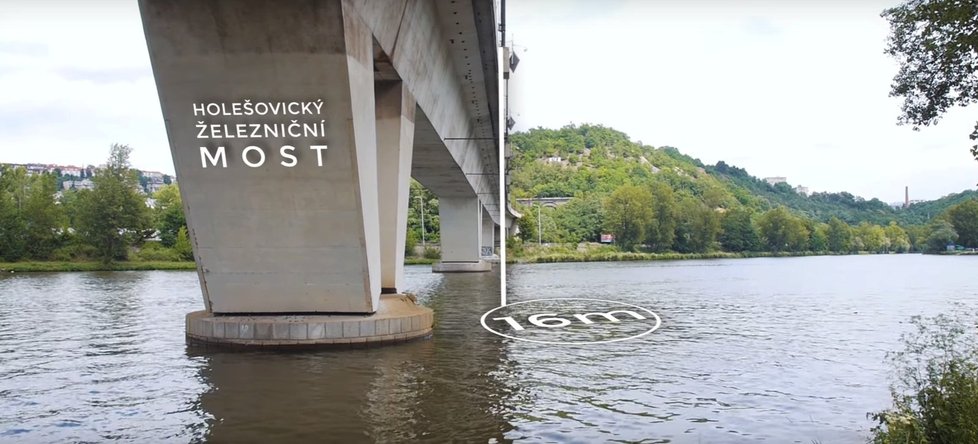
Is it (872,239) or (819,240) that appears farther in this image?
(872,239)

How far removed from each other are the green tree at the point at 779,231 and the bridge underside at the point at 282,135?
12318cm

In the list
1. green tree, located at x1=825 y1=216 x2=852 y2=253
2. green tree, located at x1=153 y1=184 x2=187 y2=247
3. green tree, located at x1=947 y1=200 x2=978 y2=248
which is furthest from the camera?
green tree, located at x1=825 y1=216 x2=852 y2=253

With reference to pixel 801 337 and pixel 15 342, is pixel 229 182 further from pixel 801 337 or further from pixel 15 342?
pixel 801 337

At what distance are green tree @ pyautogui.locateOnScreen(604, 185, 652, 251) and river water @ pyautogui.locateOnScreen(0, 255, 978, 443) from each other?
90.8m

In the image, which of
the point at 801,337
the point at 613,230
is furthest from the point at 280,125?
the point at 613,230

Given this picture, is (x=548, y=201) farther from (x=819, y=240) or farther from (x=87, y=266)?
(x=87, y=266)

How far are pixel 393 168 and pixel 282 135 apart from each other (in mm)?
5808

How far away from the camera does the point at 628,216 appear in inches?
4528

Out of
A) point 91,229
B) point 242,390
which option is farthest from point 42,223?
point 242,390

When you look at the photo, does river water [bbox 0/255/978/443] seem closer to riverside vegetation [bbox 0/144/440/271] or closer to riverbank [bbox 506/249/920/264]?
riverside vegetation [bbox 0/144/440/271]

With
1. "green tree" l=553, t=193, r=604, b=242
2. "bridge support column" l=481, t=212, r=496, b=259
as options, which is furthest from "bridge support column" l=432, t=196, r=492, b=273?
"green tree" l=553, t=193, r=604, b=242

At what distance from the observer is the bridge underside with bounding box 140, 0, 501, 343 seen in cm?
1448

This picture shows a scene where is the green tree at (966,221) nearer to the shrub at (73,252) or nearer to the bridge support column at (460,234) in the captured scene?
the bridge support column at (460,234)

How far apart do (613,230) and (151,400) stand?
4250 inches
